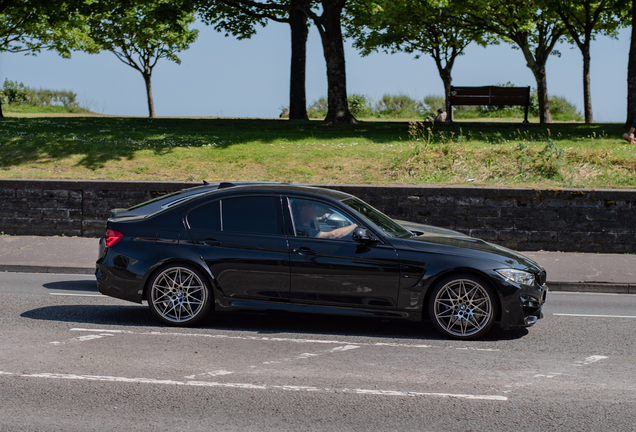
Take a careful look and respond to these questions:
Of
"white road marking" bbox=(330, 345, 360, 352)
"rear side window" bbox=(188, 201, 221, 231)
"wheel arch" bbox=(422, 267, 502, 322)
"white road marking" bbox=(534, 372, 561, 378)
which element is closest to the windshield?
"wheel arch" bbox=(422, 267, 502, 322)

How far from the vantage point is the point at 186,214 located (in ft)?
22.2

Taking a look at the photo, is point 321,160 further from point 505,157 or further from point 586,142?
point 586,142

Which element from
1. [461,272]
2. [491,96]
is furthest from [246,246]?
[491,96]

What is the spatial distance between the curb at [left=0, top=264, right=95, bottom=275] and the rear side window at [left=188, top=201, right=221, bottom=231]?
4030 mm

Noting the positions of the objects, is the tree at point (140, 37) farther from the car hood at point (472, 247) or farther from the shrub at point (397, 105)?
the car hood at point (472, 247)

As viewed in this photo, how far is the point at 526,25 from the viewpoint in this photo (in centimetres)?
2906

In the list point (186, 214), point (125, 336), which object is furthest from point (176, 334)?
point (186, 214)

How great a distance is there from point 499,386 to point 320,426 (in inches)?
64.7

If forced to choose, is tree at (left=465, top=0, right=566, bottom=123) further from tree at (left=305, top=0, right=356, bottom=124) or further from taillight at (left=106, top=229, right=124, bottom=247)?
taillight at (left=106, top=229, right=124, bottom=247)

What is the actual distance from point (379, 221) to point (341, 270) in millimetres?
848

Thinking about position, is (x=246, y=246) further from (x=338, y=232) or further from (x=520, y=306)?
(x=520, y=306)

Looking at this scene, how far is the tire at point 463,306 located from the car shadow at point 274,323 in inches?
8.6

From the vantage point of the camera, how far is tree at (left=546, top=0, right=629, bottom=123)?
25984 mm

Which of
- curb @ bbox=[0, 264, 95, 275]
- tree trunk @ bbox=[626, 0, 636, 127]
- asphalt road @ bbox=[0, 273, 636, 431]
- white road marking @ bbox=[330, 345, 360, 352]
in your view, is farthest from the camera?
tree trunk @ bbox=[626, 0, 636, 127]
